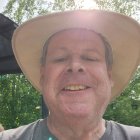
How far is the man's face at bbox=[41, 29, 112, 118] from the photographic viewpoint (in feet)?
7.14

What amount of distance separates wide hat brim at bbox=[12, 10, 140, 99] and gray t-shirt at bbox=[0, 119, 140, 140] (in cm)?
45

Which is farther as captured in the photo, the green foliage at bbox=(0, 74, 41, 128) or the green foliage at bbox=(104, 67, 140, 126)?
the green foliage at bbox=(0, 74, 41, 128)

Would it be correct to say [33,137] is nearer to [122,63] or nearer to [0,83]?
[122,63]

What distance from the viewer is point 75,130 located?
7.51 feet

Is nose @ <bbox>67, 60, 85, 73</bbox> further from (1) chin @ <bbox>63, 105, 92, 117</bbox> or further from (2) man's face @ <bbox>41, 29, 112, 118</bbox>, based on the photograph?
(1) chin @ <bbox>63, 105, 92, 117</bbox>

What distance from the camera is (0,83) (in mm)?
11578

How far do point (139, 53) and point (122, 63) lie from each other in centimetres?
13

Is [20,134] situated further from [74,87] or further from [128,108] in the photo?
[128,108]

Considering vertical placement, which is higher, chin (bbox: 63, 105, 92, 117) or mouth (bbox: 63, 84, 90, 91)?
mouth (bbox: 63, 84, 90, 91)

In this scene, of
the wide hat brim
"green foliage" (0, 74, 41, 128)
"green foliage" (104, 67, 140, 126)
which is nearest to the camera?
the wide hat brim

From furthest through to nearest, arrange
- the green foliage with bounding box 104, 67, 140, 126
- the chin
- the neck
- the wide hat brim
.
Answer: the green foliage with bounding box 104, 67, 140, 126, the wide hat brim, the neck, the chin

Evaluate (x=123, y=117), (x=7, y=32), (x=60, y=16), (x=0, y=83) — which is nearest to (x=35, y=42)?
(x=60, y=16)

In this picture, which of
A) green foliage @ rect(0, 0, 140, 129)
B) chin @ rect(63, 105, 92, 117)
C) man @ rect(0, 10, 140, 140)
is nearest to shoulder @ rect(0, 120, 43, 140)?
man @ rect(0, 10, 140, 140)

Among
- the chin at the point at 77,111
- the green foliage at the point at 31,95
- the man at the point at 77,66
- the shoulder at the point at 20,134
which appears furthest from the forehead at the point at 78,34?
the green foliage at the point at 31,95
